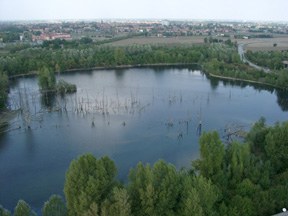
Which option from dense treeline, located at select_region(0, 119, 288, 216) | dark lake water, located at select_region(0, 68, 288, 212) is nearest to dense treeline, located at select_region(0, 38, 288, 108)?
dark lake water, located at select_region(0, 68, 288, 212)

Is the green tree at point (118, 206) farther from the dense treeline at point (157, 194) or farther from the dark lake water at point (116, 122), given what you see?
the dark lake water at point (116, 122)

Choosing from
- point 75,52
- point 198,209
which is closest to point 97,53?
point 75,52

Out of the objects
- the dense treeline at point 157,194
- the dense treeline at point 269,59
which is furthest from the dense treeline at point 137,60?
the dense treeline at point 157,194

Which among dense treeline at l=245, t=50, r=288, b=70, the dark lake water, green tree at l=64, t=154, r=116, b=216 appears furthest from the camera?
dense treeline at l=245, t=50, r=288, b=70

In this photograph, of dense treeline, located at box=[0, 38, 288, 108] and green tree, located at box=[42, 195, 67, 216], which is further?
dense treeline, located at box=[0, 38, 288, 108]

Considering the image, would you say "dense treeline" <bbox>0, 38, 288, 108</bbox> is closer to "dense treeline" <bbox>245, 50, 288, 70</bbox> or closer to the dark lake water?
"dense treeline" <bbox>245, 50, 288, 70</bbox>
